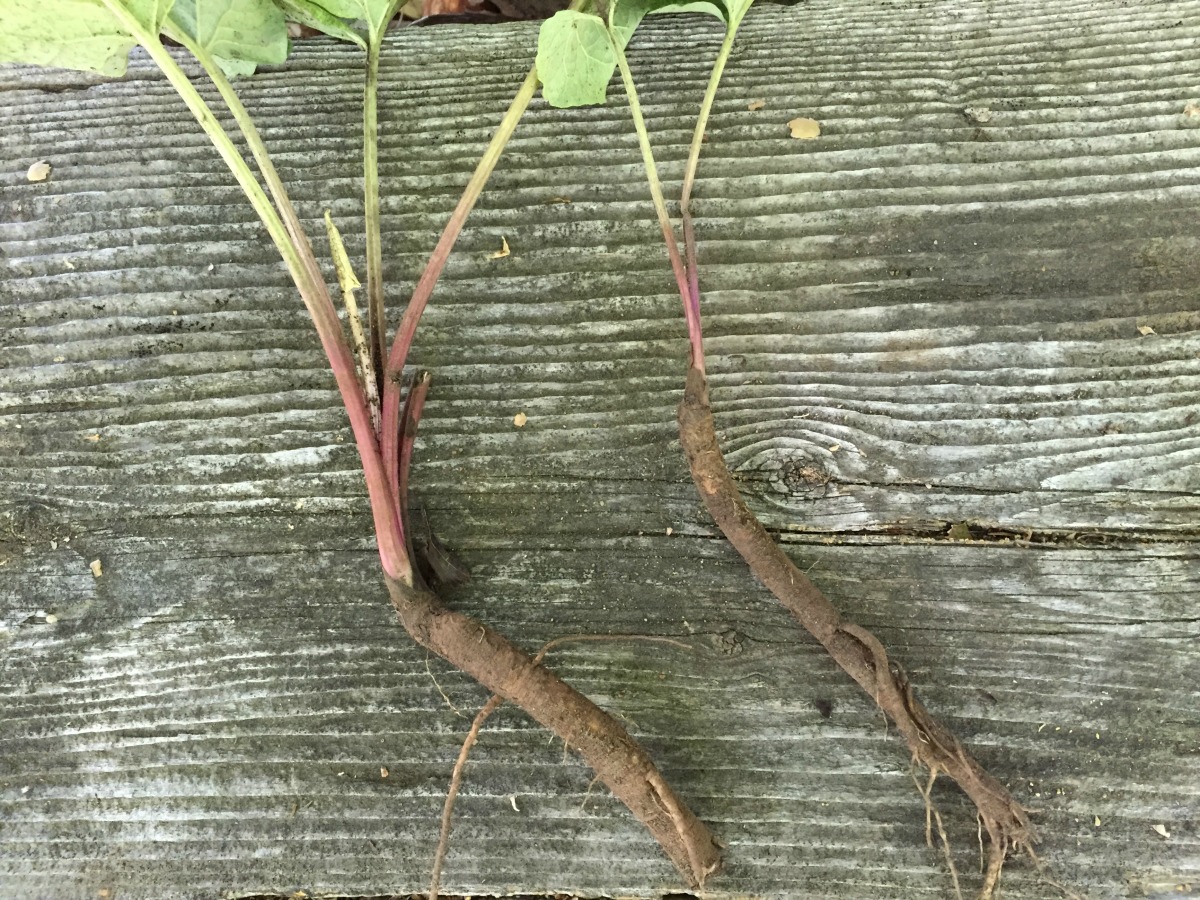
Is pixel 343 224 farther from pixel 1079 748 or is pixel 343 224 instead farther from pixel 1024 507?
pixel 1079 748

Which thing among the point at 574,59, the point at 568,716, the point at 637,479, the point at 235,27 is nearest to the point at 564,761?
the point at 568,716

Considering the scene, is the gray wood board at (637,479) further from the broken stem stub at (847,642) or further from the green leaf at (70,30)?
the green leaf at (70,30)

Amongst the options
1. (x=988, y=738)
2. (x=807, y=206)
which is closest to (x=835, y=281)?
(x=807, y=206)

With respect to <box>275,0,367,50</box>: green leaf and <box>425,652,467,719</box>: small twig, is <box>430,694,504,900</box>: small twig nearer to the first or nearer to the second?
<box>425,652,467,719</box>: small twig

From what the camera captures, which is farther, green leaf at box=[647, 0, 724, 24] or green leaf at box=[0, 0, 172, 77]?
green leaf at box=[647, 0, 724, 24]

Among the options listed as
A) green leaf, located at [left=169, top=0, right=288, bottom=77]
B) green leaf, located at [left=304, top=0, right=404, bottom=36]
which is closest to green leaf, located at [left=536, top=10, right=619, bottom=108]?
green leaf, located at [left=304, top=0, right=404, bottom=36]

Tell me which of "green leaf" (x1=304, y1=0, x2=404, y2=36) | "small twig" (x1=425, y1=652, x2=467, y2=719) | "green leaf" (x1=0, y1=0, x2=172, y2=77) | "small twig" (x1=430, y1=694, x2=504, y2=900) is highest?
"green leaf" (x1=304, y1=0, x2=404, y2=36)
